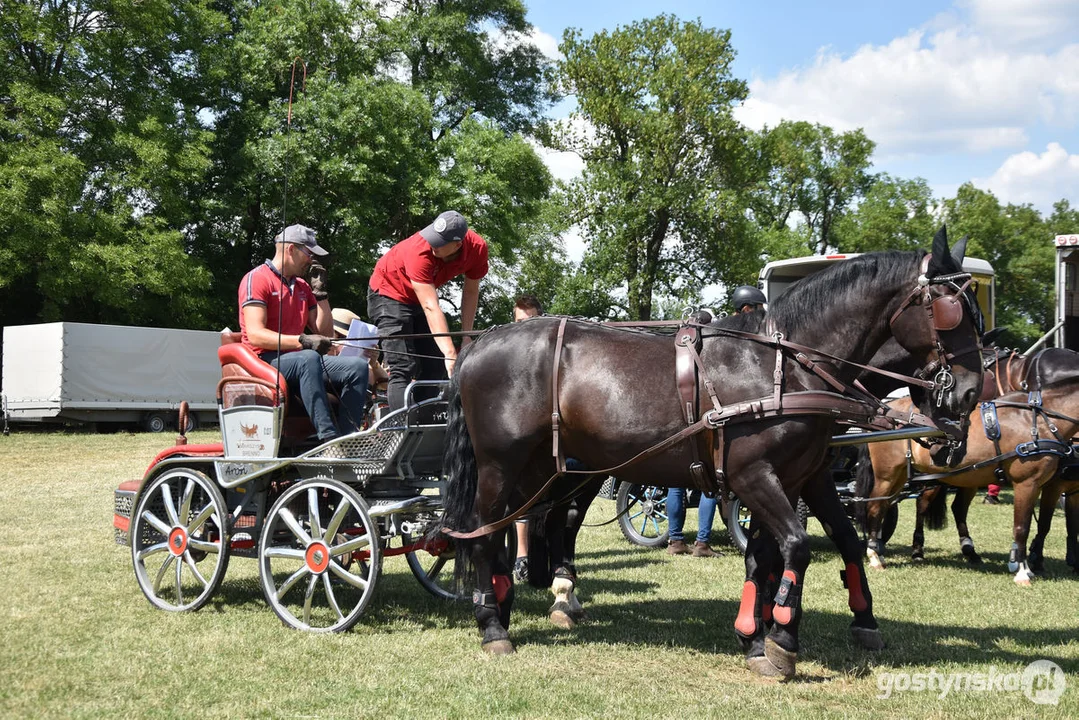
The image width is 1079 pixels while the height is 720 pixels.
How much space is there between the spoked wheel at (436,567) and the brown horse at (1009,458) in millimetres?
3854

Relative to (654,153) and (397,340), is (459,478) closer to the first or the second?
(397,340)

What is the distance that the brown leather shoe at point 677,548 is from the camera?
9406mm

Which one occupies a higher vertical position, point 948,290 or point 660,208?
point 660,208

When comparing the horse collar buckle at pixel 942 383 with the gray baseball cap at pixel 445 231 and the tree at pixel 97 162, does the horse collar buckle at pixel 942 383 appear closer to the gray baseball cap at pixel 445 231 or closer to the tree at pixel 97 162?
the gray baseball cap at pixel 445 231

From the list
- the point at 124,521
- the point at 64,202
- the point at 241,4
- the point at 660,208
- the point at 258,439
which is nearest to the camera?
the point at 258,439

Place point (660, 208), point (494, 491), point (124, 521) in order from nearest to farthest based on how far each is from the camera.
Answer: point (494, 491) → point (124, 521) → point (660, 208)

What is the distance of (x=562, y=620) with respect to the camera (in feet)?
20.5

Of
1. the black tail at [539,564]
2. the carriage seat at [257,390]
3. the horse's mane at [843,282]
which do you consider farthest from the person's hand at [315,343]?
the horse's mane at [843,282]

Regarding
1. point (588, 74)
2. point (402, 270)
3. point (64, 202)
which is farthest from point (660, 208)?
point (402, 270)

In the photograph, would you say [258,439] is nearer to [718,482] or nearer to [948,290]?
[718,482]

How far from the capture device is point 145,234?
24.4 metres

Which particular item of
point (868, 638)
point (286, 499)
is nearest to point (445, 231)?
point (286, 499)

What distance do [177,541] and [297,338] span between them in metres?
1.56

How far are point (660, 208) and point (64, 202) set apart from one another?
18348 millimetres
